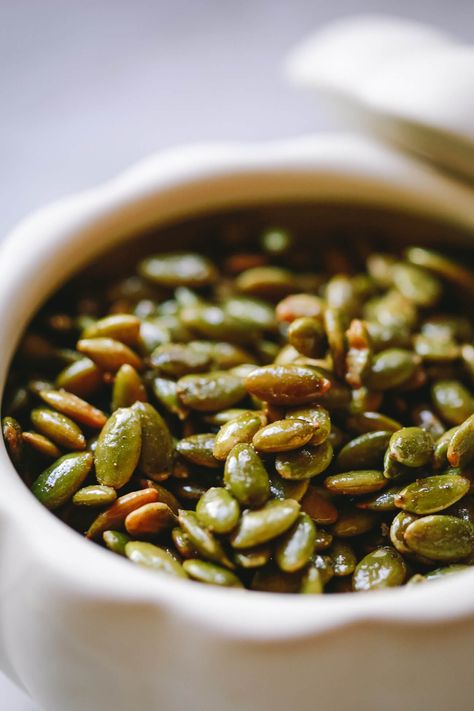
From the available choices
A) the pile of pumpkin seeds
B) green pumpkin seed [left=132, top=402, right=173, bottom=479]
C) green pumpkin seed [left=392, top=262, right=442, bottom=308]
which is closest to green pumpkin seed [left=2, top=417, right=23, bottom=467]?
the pile of pumpkin seeds

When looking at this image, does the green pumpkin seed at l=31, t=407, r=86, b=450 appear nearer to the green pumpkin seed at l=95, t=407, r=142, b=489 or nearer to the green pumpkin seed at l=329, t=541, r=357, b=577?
the green pumpkin seed at l=95, t=407, r=142, b=489

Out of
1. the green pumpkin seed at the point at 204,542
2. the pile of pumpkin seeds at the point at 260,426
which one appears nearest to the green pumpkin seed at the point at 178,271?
the pile of pumpkin seeds at the point at 260,426

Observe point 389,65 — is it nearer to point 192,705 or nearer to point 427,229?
point 427,229

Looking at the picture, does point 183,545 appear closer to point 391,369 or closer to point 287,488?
point 287,488

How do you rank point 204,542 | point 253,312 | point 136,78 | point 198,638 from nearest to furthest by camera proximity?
point 198,638 < point 204,542 < point 253,312 < point 136,78

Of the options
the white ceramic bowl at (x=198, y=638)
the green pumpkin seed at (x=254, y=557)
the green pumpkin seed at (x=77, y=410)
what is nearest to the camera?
the white ceramic bowl at (x=198, y=638)

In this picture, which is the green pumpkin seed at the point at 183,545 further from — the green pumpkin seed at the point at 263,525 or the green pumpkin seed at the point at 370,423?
the green pumpkin seed at the point at 370,423

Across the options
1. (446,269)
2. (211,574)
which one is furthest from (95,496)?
(446,269)
